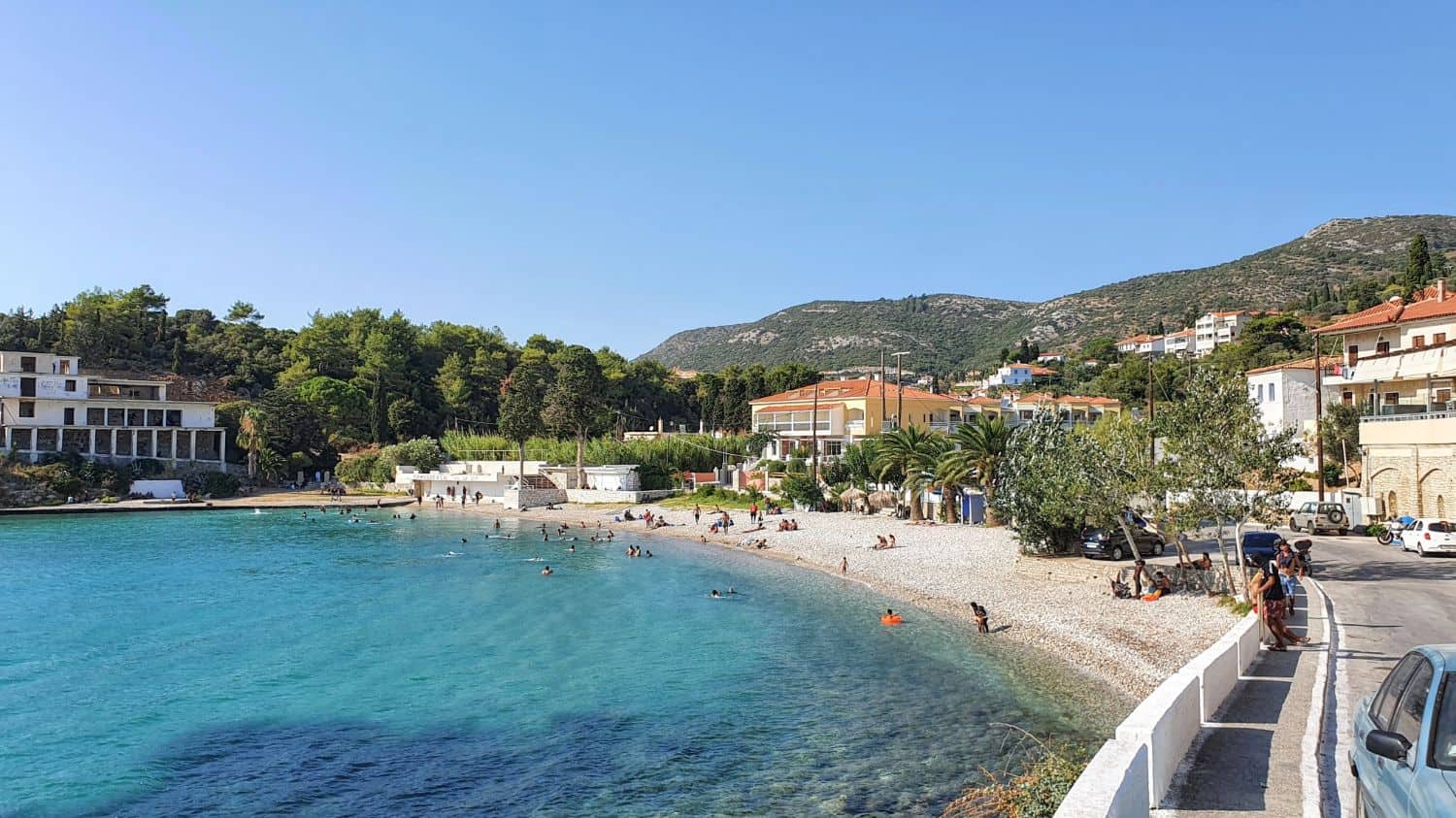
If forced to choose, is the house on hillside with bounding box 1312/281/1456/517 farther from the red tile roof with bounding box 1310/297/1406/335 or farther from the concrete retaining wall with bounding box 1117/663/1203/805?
the concrete retaining wall with bounding box 1117/663/1203/805

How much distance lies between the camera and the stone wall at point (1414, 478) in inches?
1276

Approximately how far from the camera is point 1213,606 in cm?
2234

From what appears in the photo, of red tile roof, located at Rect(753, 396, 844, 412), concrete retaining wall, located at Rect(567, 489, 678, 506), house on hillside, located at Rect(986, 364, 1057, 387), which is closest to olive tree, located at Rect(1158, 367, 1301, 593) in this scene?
red tile roof, located at Rect(753, 396, 844, 412)

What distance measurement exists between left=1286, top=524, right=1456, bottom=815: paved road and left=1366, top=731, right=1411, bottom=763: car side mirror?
261cm

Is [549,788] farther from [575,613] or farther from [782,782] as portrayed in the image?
[575,613]

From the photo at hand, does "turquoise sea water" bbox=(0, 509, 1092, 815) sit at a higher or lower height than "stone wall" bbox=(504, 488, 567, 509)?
lower

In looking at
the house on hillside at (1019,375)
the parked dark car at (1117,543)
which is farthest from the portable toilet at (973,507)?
the house on hillside at (1019,375)

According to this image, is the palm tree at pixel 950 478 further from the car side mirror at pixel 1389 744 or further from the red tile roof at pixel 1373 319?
the car side mirror at pixel 1389 744

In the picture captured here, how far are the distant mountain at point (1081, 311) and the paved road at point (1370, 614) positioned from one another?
110 meters

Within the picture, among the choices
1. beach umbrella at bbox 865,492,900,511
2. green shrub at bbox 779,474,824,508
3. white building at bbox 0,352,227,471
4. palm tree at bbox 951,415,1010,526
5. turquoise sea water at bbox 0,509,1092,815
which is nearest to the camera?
turquoise sea water at bbox 0,509,1092,815

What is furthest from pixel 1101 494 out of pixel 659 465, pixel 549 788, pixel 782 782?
pixel 659 465

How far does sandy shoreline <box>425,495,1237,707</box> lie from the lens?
19.9 m

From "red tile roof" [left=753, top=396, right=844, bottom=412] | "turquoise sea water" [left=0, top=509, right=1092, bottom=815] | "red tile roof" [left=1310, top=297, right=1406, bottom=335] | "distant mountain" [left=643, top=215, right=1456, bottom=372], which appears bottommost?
"turquoise sea water" [left=0, top=509, right=1092, bottom=815]

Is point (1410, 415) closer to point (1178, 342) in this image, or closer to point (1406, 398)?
point (1406, 398)
